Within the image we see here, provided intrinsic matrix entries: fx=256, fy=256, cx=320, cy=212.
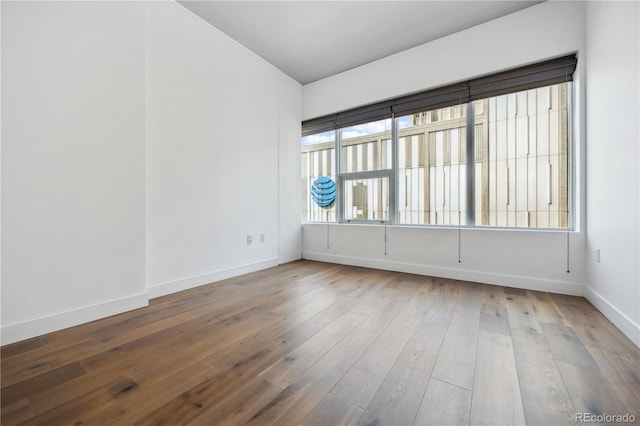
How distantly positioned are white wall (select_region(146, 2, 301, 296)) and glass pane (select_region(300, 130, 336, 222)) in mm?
495

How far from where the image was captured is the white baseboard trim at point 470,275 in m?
2.47

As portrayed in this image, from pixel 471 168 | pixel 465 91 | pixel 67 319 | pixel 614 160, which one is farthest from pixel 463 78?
pixel 67 319

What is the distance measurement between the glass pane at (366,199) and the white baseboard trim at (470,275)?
65 cm

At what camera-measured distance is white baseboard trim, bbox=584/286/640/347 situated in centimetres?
157

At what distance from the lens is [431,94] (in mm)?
3213

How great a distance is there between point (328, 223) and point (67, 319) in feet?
9.90

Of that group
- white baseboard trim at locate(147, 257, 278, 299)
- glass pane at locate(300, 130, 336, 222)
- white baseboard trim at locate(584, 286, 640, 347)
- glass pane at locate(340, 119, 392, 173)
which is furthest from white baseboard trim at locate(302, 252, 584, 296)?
glass pane at locate(340, 119, 392, 173)

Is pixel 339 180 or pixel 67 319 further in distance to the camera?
pixel 339 180

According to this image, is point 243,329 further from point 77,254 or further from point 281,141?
point 281,141

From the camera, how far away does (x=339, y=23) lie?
283 centimetres

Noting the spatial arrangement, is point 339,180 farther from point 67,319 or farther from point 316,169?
point 67,319

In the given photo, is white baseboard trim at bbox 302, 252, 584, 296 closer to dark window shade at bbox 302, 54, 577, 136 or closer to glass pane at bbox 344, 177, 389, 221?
glass pane at bbox 344, 177, 389, 221

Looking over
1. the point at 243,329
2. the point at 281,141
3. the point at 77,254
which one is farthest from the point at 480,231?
the point at 77,254

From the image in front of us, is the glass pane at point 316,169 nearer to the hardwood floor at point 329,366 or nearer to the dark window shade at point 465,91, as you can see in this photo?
the dark window shade at point 465,91
